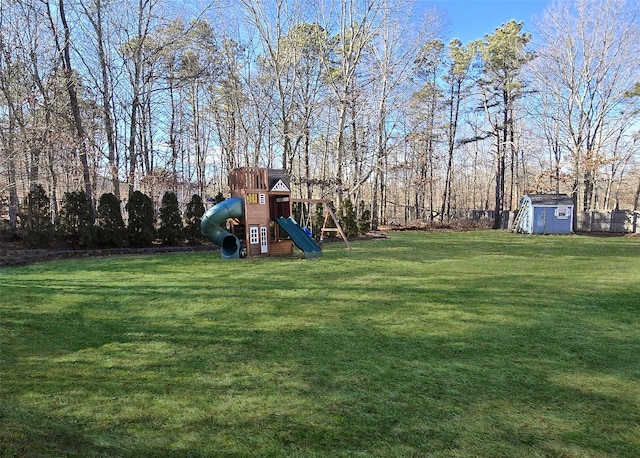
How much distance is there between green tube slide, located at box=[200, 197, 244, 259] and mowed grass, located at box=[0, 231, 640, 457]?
3605 mm

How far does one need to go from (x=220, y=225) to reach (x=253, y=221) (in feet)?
2.95


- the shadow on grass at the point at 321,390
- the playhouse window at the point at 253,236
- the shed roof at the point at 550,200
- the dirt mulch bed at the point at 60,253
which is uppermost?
the shed roof at the point at 550,200

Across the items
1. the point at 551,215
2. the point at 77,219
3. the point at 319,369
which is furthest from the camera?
the point at 551,215

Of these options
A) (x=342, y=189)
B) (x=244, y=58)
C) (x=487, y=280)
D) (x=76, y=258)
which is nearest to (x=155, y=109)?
(x=244, y=58)

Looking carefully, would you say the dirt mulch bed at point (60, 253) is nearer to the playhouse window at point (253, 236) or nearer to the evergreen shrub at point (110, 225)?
the evergreen shrub at point (110, 225)

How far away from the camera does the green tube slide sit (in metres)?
9.91

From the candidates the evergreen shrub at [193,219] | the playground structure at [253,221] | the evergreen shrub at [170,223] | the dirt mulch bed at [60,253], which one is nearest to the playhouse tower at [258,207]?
the playground structure at [253,221]

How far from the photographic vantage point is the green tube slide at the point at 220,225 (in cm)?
991

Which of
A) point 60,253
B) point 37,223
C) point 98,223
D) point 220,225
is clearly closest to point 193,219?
point 98,223

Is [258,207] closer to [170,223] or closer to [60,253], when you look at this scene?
[170,223]

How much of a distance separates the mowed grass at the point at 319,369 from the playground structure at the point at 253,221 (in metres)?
3.73

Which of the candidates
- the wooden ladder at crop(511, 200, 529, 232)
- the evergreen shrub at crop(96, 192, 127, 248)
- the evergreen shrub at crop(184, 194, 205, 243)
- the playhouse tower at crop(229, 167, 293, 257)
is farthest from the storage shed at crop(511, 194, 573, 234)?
the evergreen shrub at crop(96, 192, 127, 248)

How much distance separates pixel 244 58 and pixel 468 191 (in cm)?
2555

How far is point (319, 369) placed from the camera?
3072 millimetres
